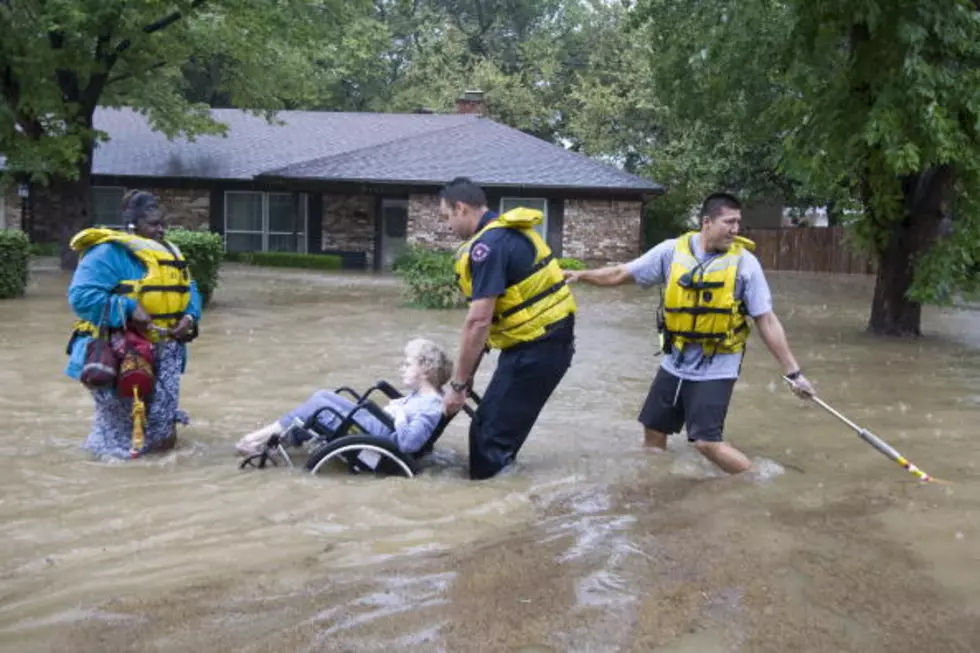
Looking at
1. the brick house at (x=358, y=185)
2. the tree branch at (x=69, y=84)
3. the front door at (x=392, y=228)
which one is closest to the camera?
the tree branch at (x=69, y=84)

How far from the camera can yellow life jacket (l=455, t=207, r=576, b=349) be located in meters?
6.21

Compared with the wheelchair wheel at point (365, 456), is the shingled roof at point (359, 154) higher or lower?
higher

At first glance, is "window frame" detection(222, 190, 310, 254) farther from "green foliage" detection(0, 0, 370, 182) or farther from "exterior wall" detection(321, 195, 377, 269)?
"green foliage" detection(0, 0, 370, 182)

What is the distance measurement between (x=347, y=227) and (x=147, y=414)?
26.0 metres

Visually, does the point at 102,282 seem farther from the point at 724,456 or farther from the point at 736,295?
the point at 724,456

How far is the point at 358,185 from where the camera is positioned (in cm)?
3116

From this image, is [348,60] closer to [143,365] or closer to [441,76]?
[441,76]

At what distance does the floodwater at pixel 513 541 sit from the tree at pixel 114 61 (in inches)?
549

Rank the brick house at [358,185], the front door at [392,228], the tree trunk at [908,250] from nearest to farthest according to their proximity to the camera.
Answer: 1. the tree trunk at [908,250]
2. the brick house at [358,185]
3. the front door at [392,228]

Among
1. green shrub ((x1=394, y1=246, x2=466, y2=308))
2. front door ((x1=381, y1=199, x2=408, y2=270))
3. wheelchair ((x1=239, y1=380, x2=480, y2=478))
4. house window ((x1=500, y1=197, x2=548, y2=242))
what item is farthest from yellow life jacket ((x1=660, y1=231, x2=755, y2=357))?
front door ((x1=381, y1=199, x2=408, y2=270))

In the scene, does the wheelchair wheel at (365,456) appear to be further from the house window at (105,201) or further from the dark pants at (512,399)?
the house window at (105,201)

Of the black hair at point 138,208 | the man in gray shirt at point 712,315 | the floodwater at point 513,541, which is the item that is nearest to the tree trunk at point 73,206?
the floodwater at point 513,541

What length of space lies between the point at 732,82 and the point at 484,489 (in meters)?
12.9

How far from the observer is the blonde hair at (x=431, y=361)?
670 centimetres
